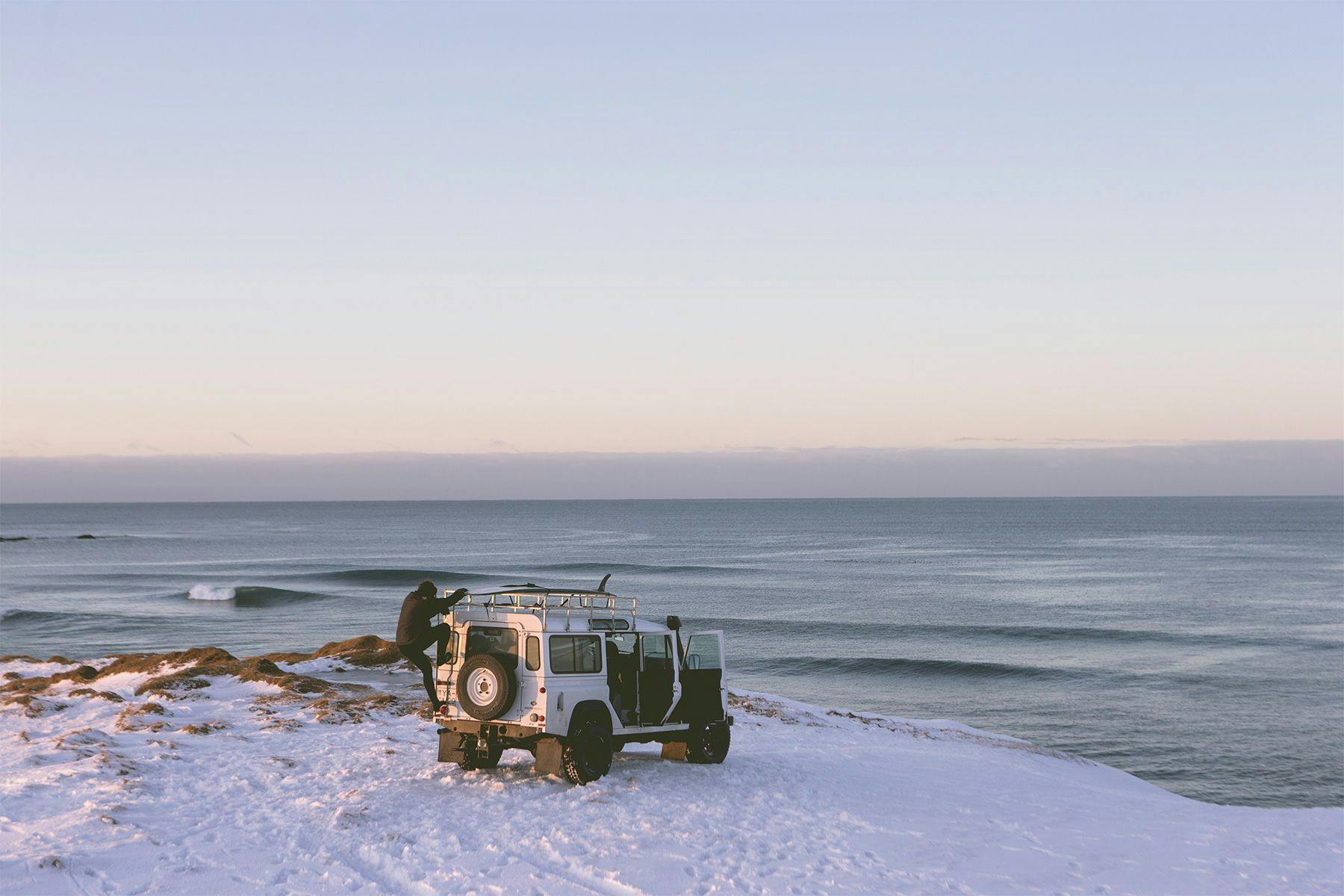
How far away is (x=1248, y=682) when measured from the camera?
40.7 meters

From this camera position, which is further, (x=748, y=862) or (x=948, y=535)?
(x=948, y=535)

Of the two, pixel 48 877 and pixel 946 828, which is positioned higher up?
pixel 48 877

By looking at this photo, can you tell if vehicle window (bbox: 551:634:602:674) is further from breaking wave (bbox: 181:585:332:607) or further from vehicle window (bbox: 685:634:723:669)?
breaking wave (bbox: 181:585:332:607)

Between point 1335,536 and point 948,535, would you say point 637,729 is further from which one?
point 1335,536

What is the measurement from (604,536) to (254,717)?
15037 centimetres

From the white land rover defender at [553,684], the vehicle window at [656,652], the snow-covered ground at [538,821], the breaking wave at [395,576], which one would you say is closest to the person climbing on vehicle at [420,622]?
the white land rover defender at [553,684]

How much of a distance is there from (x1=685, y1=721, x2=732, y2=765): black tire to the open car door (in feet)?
0.52

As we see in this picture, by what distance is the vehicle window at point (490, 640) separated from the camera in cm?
1473

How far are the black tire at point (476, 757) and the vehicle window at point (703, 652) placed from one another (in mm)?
3663

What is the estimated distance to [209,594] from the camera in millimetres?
71125

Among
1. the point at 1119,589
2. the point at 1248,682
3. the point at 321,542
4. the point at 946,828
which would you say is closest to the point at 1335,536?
the point at 1119,589

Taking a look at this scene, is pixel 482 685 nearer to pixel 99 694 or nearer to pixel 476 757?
pixel 476 757

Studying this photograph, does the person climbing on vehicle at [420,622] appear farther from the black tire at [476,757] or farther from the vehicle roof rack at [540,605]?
the black tire at [476,757]

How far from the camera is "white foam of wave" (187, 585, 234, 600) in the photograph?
229 ft
